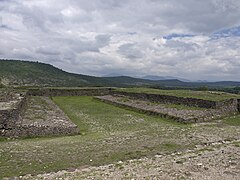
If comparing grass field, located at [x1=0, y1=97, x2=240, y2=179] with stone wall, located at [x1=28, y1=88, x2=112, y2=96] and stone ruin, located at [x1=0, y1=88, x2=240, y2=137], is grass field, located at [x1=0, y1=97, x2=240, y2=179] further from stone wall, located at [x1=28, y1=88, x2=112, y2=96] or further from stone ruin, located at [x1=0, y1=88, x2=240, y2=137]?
stone wall, located at [x1=28, y1=88, x2=112, y2=96]

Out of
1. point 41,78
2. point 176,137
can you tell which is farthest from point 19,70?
point 176,137

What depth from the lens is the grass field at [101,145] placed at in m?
9.96

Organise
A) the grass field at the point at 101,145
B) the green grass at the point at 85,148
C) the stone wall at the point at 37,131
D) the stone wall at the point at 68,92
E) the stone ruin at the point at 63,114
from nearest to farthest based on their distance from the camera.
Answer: the green grass at the point at 85,148 → the grass field at the point at 101,145 → the stone wall at the point at 37,131 → the stone ruin at the point at 63,114 → the stone wall at the point at 68,92

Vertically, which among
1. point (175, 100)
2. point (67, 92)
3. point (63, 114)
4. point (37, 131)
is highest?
point (175, 100)

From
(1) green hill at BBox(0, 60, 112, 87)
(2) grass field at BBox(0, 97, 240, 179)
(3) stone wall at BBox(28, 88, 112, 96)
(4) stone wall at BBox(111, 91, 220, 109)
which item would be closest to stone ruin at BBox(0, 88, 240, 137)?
(4) stone wall at BBox(111, 91, 220, 109)

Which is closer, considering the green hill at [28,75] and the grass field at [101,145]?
the grass field at [101,145]

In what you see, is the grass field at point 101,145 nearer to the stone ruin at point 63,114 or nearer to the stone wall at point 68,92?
the stone ruin at point 63,114

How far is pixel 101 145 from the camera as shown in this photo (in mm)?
12492

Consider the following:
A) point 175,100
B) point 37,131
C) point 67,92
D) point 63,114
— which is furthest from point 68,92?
point 37,131

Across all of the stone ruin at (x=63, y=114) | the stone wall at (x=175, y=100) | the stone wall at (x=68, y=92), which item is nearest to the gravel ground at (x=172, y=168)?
the stone ruin at (x=63, y=114)

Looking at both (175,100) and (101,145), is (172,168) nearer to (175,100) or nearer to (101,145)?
(101,145)

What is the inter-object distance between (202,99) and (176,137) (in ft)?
37.8

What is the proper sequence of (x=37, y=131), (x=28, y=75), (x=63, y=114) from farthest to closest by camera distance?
(x=28, y=75) → (x=63, y=114) → (x=37, y=131)

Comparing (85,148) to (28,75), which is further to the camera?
(28,75)
